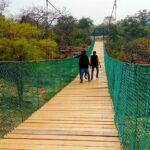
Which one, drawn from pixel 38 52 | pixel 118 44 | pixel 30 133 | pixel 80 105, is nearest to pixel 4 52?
pixel 38 52

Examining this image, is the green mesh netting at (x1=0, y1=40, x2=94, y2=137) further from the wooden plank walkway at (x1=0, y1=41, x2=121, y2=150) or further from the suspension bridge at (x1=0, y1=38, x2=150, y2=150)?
the wooden plank walkway at (x1=0, y1=41, x2=121, y2=150)

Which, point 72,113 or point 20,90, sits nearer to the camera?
point 20,90

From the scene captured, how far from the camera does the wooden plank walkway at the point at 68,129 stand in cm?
507

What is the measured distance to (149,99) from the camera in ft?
9.39

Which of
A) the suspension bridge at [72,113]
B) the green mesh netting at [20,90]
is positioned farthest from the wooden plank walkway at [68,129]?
the green mesh netting at [20,90]

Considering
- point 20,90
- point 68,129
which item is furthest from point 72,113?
point 68,129

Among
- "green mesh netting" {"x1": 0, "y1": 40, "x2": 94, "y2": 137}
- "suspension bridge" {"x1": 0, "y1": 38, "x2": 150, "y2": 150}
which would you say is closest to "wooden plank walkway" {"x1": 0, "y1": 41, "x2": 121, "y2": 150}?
"suspension bridge" {"x1": 0, "y1": 38, "x2": 150, "y2": 150}

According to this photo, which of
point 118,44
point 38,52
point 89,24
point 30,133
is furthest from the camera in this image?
point 89,24

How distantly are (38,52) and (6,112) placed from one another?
30.5 ft

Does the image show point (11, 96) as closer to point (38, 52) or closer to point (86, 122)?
point (86, 122)

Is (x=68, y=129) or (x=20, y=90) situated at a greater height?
(x=20, y=90)

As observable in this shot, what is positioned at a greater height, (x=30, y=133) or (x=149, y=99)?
(x=149, y=99)

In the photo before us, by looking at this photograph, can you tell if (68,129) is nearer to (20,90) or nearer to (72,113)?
(20,90)

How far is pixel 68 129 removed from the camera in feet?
19.8
